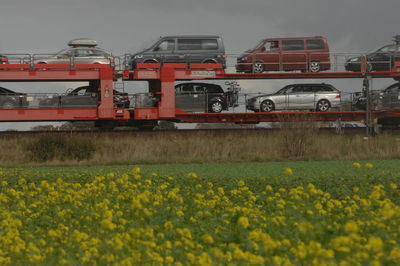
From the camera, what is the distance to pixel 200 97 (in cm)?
2991

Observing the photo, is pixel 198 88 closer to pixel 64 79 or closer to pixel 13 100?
pixel 64 79

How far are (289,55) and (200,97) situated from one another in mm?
4684

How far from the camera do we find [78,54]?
3077 cm

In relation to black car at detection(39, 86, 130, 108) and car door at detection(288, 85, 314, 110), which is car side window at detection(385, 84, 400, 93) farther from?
black car at detection(39, 86, 130, 108)

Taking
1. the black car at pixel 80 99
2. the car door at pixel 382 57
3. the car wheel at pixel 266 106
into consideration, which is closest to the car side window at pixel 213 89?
the car wheel at pixel 266 106

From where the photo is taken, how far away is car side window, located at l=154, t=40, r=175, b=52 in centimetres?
3050

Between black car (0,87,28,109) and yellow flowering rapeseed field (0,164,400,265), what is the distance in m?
18.2

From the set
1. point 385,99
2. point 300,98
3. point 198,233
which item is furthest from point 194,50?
point 198,233

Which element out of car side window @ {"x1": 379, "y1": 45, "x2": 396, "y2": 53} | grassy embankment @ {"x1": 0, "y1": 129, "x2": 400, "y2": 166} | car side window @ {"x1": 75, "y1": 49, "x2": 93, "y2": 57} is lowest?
grassy embankment @ {"x1": 0, "y1": 129, "x2": 400, "y2": 166}

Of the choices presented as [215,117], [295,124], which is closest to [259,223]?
[295,124]

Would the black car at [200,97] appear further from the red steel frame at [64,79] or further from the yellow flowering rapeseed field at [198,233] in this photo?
the yellow flowering rapeseed field at [198,233]

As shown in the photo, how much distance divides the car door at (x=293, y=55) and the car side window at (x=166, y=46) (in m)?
5.07

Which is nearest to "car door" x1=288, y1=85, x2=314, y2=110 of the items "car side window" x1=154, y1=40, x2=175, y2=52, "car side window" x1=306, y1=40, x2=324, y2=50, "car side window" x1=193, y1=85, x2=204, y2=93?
"car side window" x1=306, y1=40, x2=324, y2=50

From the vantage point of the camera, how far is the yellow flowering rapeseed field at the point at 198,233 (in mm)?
5512
